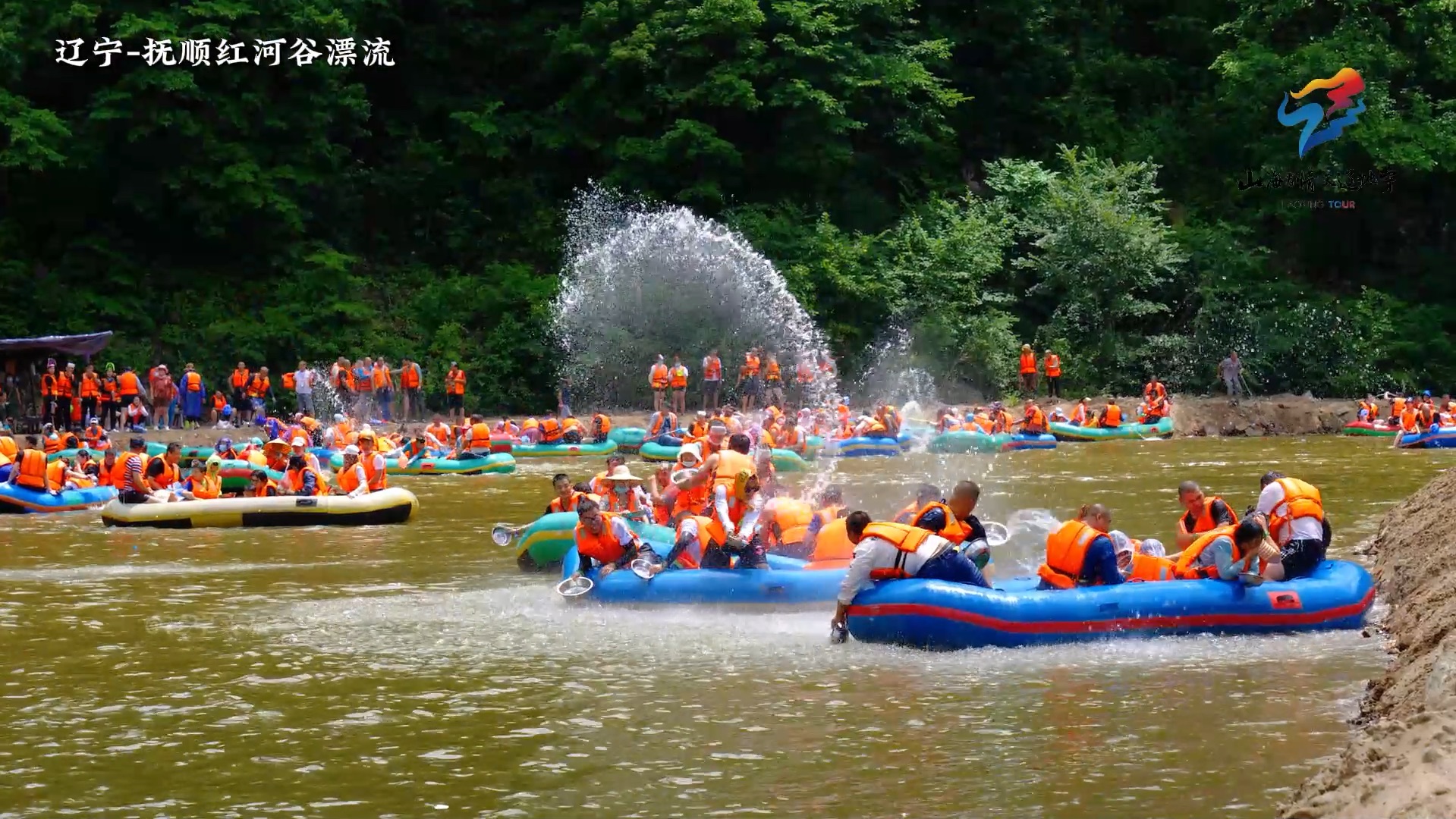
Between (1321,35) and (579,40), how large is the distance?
16788 mm

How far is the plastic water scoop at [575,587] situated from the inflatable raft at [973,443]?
54.6 ft

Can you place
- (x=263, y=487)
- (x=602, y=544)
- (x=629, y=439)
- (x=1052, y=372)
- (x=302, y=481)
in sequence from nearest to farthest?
(x=602, y=544) → (x=302, y=481) → (x=263, y=487) → (x=629, y=439) → (x=1052, y=372)

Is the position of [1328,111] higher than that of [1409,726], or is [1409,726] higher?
[1328,111]

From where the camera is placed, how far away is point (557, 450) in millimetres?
30938

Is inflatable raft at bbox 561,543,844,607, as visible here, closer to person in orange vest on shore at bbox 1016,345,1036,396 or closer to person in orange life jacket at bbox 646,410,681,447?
person in orange life jacket at bbox 646,410,681,447

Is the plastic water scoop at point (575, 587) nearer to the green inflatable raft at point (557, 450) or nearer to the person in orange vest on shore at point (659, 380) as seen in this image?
the green inflatable raft at point (557, 450)

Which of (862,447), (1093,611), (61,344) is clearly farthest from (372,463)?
(61,344)

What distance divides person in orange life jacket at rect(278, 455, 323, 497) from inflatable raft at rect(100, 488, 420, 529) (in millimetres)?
428

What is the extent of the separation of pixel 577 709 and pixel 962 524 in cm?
341

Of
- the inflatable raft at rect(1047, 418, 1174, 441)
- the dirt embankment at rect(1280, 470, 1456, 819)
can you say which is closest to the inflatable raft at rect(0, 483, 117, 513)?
the dirt embankment at rect(1280, 470, 1456, 819)

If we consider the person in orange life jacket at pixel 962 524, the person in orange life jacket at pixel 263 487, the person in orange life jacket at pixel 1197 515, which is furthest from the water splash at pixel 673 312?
the person in orange life jacket at pixel 962 524

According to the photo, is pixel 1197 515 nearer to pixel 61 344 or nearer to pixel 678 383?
pixel 678 383

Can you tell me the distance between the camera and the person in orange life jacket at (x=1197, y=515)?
13.3 meters

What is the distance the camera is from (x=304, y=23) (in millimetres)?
37312
